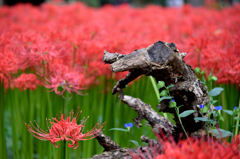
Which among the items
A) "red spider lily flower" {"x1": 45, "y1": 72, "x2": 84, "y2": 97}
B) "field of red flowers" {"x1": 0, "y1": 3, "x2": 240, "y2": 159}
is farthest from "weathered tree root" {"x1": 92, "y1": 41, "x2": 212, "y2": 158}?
"field of red flowers" {"x1": 0, "y1": 3, "x2": 240, "y2": 159}

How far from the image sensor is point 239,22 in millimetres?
3359

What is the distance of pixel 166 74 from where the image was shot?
1177mm

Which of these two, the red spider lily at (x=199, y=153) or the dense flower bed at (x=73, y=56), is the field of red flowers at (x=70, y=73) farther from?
the red spider lily at (x=199, y=153)

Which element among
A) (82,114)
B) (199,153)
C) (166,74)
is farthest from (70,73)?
(199,153)

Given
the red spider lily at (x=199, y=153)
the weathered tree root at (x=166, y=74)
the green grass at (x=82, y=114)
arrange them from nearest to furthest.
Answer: the red spider lily at (x=199, y=153), the weathered tree root at (x=166, y=74), the green grass at (x=82, y=114)

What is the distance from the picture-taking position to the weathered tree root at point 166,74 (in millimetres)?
1115

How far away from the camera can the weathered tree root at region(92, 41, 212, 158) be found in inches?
43.9

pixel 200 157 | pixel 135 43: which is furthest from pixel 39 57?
pixel 200 157

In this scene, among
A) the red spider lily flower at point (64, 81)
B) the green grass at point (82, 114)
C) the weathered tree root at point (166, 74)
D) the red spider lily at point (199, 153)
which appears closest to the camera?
the red spider lily at point (199, 153)

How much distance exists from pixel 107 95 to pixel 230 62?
0.97 meters

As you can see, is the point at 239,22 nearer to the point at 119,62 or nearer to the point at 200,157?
the point at 119,62

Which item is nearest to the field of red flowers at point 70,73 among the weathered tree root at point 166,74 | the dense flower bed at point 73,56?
the dense flower bed at point 73,56

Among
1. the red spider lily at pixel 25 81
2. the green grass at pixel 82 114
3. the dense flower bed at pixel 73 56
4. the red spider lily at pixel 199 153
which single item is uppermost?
the dense flower bed at pixel 73 56

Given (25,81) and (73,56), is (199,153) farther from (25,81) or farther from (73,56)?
(73,56)
